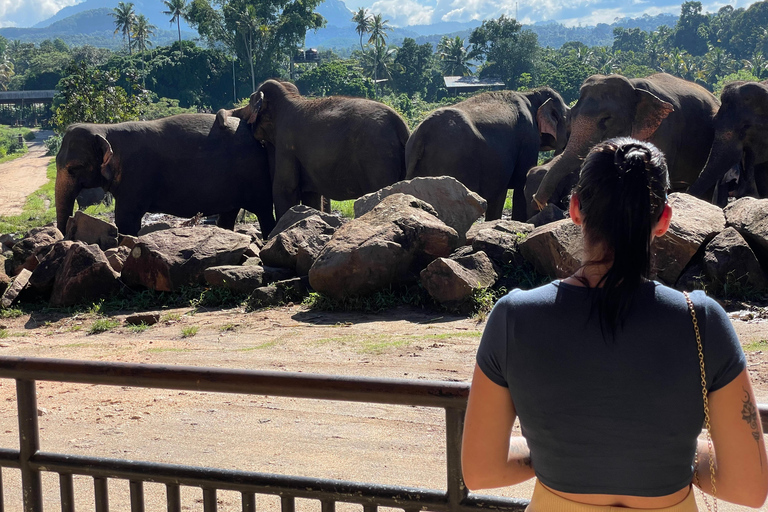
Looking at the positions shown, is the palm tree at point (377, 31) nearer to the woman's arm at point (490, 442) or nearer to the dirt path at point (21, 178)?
the dirt path at point (21, 178)

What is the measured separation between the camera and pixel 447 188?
917cm

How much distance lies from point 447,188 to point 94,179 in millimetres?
5768

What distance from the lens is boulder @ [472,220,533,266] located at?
316 inches

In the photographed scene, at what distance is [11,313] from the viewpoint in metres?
8.77

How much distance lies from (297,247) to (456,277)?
203cm

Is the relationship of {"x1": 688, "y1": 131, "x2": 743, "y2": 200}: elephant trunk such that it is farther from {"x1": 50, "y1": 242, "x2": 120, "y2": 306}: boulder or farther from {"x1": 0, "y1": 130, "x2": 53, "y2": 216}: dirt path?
{"x1": 0, "y1": 130, "x2": 53, "y2": 216}: dirt path

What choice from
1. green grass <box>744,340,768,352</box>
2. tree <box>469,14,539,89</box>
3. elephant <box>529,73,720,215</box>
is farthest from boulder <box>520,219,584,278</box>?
tree <box>469,14,539,89</box>

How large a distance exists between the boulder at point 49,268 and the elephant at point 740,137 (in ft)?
23.5

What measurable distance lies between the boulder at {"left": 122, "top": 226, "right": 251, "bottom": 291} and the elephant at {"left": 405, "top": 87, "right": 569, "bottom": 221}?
273 cm

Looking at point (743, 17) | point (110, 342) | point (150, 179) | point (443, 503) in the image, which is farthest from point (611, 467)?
point (743, 17)

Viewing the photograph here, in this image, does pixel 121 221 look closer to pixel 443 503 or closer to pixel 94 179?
pixel 94 179

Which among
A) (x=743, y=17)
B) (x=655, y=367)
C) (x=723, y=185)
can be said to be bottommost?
(x=723, y=185)

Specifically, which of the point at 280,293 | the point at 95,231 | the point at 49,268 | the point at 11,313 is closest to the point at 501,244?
the point at 280,293

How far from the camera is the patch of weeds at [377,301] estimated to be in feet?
25.5
